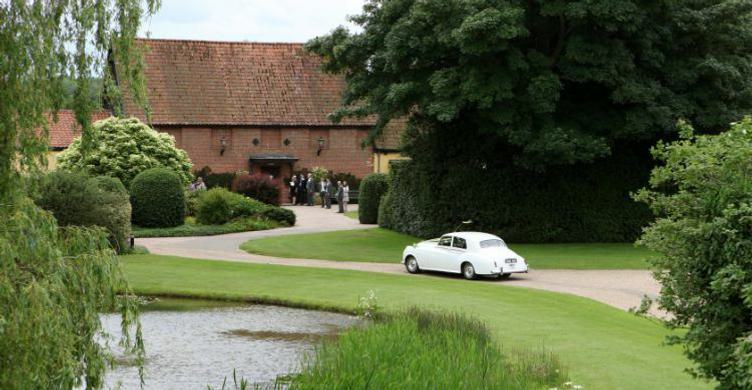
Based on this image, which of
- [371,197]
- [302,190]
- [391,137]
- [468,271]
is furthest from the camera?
[391,137]

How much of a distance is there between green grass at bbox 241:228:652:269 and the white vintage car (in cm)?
321

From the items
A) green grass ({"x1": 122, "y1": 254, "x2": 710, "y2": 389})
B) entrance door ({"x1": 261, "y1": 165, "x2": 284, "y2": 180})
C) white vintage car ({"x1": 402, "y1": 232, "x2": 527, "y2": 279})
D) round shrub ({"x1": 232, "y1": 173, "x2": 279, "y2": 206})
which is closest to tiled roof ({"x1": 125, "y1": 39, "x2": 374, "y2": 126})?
entrance door ({"x1": 261, "y1": 165, "x2": 284, "y2": 180})

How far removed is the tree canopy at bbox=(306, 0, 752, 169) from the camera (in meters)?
32.2

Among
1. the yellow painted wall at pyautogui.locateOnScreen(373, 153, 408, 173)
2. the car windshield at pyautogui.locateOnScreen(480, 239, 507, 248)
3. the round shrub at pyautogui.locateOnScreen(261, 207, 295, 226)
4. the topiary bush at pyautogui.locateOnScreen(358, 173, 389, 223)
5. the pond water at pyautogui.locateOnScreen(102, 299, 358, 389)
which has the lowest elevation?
the pond water at pyautogui.locateOnScreen(102, 299, 358, 389)

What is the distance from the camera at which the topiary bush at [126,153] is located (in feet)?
143

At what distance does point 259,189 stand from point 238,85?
37.7 ft

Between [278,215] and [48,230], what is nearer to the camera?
[48,230]

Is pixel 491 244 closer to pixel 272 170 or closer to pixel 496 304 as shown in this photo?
pixel 496 304

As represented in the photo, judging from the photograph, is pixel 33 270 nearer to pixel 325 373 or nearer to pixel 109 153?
pixel 325 373

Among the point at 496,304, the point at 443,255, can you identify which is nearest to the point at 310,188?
the point at 443,255

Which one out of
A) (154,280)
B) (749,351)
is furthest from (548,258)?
(749,351)

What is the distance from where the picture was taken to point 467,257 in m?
28.0

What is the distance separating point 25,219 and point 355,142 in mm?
53478

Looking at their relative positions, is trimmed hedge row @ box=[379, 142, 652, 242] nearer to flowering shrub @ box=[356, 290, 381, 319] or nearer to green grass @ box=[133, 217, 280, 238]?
green grass @ box=[133, 217, 280, 238]
